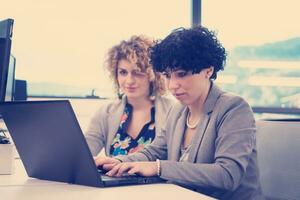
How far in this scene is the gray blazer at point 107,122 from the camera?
2447 millimetres

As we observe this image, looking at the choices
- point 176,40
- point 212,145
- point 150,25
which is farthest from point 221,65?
point 150,25

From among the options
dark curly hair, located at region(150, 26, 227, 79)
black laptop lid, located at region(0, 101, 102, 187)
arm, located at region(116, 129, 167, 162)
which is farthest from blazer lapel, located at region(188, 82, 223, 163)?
black laptop lid, located at region(0, 101, 102, 187)

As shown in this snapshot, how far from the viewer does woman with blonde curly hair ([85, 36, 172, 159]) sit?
242 cm

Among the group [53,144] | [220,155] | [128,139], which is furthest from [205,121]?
[128,139]

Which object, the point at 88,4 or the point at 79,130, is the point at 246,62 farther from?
the point at 79,130

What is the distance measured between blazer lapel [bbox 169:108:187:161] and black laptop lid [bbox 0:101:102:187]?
484 mm

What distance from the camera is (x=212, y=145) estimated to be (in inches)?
62.6

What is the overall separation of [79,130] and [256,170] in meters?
0.72

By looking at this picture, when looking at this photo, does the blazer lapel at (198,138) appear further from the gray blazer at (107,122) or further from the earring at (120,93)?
the earring at (120,93)

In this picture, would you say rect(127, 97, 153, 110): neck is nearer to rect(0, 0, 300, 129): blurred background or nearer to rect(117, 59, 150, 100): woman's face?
rect(117, 59, 150, 100): woman's face

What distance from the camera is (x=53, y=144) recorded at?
131cm

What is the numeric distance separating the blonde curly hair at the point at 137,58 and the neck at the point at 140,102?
42 mm

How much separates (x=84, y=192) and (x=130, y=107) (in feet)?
4.37

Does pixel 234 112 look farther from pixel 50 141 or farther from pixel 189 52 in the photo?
pixel 50 141
